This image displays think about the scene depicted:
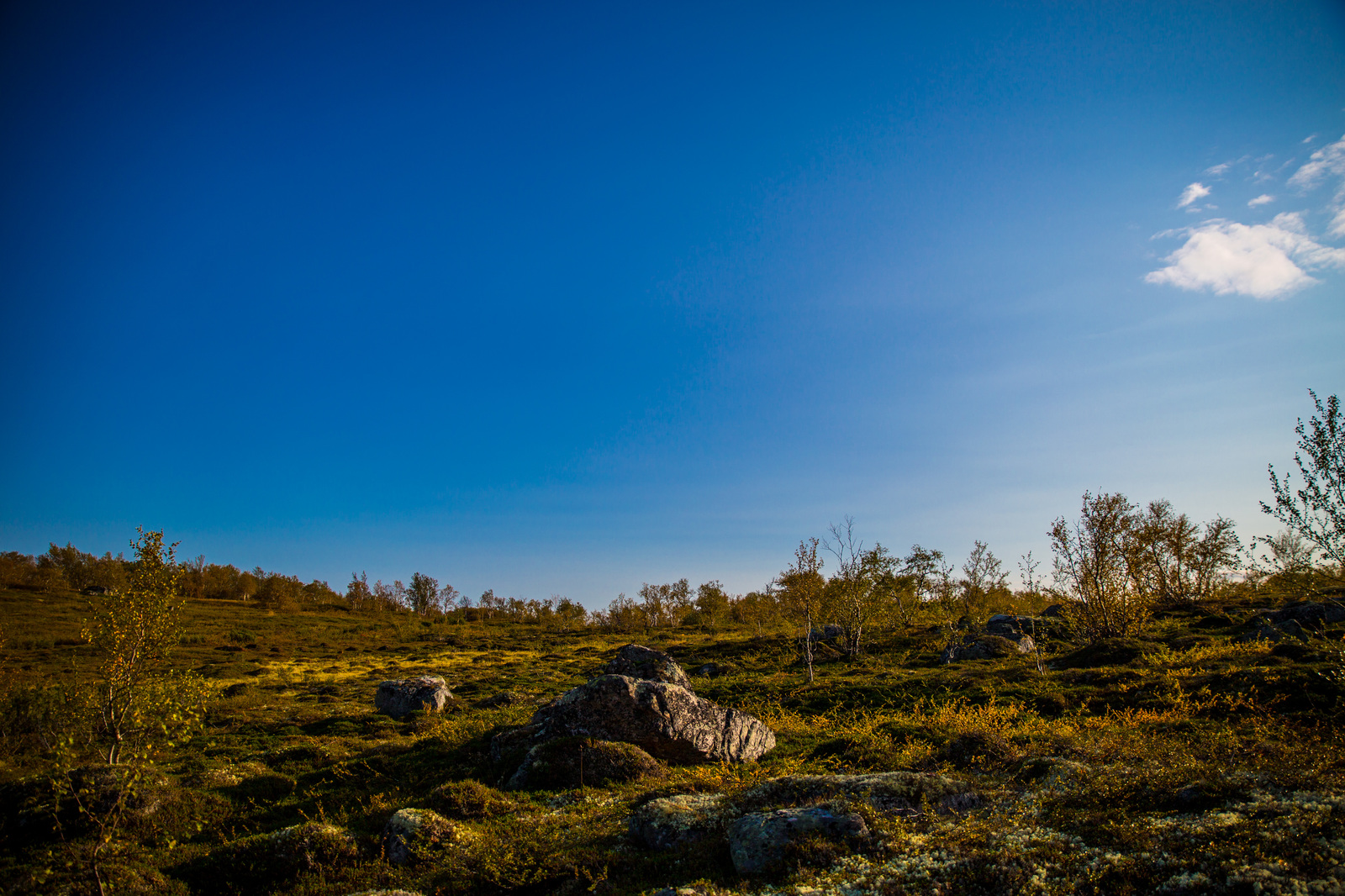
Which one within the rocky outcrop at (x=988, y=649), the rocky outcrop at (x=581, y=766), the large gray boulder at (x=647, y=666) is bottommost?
the rocky outcrop at (x=988, y=649)

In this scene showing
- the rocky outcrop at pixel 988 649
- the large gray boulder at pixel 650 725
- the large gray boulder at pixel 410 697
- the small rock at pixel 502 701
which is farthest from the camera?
the rocky outcrop at pixel 988 649

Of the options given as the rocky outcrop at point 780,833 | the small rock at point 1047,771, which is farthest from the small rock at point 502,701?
the small rock at point 1047,771

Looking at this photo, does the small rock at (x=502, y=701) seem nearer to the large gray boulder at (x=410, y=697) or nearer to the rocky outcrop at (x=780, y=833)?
the large gray boulder at (x=410, y=697)

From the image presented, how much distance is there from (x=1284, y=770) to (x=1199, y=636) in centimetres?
2531

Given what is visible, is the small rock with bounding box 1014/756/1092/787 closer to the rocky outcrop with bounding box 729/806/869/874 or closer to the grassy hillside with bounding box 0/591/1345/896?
the grassy hillside with bounding box 0/591/1345/896

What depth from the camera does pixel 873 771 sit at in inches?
489

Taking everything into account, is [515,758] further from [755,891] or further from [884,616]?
[884,616]

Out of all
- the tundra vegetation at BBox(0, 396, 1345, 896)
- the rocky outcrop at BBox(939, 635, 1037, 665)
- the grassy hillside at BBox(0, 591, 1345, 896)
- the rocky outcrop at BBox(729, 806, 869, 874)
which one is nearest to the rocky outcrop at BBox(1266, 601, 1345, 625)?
the tundra vegetation at BBox(0, 396, 1345, 896)

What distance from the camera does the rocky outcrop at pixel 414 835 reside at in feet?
32.4

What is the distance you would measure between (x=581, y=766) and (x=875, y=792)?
24.2 feet

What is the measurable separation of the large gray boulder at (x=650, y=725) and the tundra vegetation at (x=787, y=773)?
0.90 feet

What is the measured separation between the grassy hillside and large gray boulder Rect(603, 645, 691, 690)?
11.8ft

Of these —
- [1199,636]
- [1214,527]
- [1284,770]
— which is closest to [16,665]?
[1284,770]

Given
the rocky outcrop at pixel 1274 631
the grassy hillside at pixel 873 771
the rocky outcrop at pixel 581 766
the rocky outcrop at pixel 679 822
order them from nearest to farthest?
the grassy hillside at pixel 873 771
the rocky outcrop at pixel 679 822
the rocky outcrop at pixel 581 766
the rocky outcrop at pixel 1274 631
